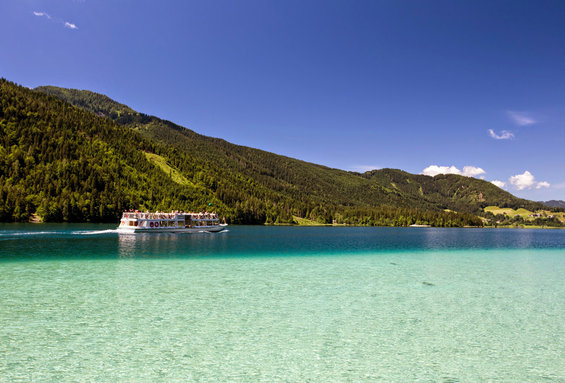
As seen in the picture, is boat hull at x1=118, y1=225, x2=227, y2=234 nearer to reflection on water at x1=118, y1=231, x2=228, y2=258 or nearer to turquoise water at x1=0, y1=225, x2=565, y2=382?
reflection on water at x1=118, y1=231, x2=228, y2=258

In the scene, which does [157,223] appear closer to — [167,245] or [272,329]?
[167,245]

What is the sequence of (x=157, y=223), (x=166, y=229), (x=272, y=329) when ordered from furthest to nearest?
(x=157, y=223), (x=166, y=229), (x=272, y=329)

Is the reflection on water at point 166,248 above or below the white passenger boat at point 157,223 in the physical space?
below

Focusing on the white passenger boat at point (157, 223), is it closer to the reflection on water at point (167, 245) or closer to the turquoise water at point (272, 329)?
the reflection on water at point (167, 245)

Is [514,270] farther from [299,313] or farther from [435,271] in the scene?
[299,313]

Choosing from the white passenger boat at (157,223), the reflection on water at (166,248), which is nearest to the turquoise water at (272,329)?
the reflection on water at (166,248)

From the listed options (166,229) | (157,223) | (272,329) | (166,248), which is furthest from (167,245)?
(272,329)

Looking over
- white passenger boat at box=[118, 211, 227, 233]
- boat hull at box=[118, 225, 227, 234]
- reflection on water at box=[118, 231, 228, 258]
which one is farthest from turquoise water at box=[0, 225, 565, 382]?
white passenger boat at box=[118, 211, 227, 233]

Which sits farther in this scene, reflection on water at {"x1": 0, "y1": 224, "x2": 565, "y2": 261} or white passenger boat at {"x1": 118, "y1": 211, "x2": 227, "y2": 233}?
white passenger boat at {"x1": 118, "y1": 211, "x2": 227, "y2": 233}

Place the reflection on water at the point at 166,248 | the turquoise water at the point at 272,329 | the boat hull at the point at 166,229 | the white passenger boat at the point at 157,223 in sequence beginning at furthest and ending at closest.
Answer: the white passenger boat at the point at 157,223 → the boat hull at the point at 166,229 → the reflection on water at the point at 166,248 → the turquoise water at the point at 272,329

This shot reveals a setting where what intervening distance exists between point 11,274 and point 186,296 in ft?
67.3

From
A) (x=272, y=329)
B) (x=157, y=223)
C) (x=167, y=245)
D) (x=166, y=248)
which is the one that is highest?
(x=157, y=223)

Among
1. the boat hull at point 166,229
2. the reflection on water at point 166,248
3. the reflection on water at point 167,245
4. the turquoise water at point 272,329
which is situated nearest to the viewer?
the turquoise water at point 272,329

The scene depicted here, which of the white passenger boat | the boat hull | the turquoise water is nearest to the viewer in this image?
the turquoise water
